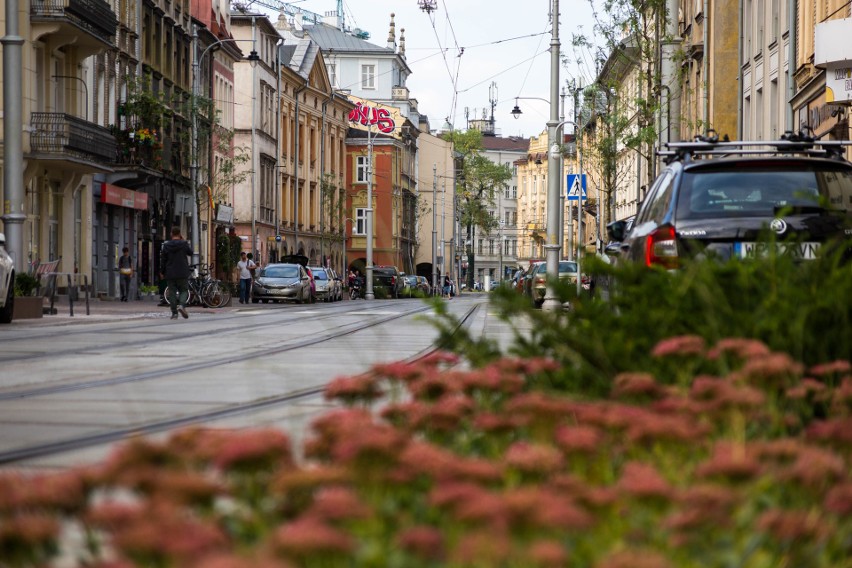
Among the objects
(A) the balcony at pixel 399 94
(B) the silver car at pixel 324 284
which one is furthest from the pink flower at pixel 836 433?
(A) the balcony at pixel 399 94

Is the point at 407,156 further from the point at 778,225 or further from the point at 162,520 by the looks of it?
the point at 162,520

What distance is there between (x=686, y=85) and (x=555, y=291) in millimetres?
46968

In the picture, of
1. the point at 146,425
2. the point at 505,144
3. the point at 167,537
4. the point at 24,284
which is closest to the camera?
the point at 167,537

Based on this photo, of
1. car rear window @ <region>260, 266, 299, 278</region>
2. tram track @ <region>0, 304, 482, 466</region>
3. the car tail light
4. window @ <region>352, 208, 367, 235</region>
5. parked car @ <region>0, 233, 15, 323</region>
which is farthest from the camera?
window @ <region>352, 208, 367, 235</region>

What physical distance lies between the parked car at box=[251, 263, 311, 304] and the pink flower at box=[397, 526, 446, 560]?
4845 centimetres

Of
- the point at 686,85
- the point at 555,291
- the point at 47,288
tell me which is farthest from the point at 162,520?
the point at 686,85

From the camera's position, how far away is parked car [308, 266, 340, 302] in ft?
186

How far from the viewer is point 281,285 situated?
50719 mm

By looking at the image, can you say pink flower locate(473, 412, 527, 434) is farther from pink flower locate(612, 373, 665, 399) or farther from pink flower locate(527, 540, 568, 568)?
pink flower locate(527, 540, 568, 568)

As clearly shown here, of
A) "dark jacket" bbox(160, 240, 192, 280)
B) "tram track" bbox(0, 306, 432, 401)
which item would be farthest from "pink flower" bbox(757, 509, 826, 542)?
"dark jacket" bbox(160, 240, 192, 280)

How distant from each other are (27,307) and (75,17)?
16.5 meters

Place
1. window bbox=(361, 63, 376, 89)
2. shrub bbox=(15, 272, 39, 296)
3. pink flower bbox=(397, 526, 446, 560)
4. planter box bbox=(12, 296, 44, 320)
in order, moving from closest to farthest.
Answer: pink flower bbox=(397, 526, 446, 560) → planter box bbox=(12, 296, 44, 320) → shrub bbox=(15, 272, 39, 296) → window bbox=(361, 63, 376, 89)

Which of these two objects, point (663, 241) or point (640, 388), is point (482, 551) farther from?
point (663, 241)

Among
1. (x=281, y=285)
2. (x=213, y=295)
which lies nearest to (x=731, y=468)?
(x=213, y=295)
